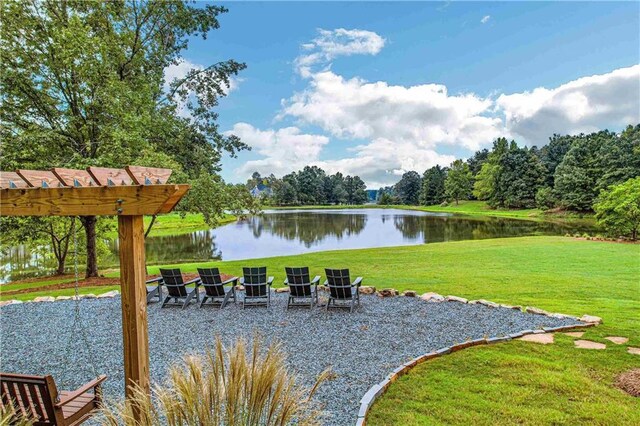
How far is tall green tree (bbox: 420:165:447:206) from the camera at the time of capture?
68.5 meters

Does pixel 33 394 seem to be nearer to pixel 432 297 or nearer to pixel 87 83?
pixel 432 297

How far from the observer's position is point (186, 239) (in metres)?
24.7

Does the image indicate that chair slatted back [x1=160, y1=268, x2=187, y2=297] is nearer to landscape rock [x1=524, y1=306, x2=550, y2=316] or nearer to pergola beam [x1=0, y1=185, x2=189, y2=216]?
pergola beam [x1=0, y1=185, x2=189, y2=216]

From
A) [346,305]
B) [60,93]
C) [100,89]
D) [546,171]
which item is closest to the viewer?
[346,305]

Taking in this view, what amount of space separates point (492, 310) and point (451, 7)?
39.2 ft

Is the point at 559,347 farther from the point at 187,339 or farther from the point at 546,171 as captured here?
the point at 546,171

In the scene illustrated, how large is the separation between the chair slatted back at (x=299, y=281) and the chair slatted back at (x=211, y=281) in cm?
142

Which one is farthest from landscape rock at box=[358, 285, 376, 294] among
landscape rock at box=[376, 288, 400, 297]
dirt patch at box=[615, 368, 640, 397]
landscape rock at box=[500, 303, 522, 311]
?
dirt patch at box=[615, 368, 640, 397]

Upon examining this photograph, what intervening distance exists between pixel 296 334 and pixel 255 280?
6.75 feet

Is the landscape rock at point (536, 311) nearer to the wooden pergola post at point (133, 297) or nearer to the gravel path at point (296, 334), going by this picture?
the gravel path at point (296, 334)

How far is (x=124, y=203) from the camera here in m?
2.55

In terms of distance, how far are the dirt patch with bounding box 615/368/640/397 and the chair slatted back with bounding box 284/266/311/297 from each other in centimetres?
470

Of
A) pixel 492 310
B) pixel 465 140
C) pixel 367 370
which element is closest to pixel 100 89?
pixel 367 370

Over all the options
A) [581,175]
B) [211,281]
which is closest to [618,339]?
[211,281]
